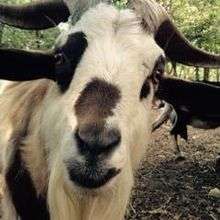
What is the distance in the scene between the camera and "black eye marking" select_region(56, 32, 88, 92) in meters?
4.75

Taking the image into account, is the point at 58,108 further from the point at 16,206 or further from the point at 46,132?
the point at 16,206

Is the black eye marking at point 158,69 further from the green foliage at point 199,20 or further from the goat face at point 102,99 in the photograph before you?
the green foliage at point 199,20

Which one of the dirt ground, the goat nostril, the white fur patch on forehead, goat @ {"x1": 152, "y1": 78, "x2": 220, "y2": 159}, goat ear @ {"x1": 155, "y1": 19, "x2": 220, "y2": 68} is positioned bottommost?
the dirt ground

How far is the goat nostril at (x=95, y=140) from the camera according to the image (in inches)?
156

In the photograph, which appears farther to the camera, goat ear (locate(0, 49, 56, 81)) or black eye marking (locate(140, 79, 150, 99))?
goat ear (locate(0, 49, 56, 81))

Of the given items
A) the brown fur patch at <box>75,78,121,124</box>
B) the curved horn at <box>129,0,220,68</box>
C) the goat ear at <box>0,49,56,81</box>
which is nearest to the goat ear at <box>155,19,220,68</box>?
→ the curved horn at <box>129,0,220,68</box>

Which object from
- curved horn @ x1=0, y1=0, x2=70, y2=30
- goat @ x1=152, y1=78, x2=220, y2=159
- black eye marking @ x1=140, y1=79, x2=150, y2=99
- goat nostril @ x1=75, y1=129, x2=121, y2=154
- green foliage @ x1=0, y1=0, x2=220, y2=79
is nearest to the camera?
goat nostril @ x1=75, y1=129, x2=121, y2=154

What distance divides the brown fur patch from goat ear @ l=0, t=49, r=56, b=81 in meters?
1.03

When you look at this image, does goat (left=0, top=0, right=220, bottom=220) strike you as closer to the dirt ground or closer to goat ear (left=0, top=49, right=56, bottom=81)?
goat ear (left=0, top=49, right=56, bottom=81)

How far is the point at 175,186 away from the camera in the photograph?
30.0 feet

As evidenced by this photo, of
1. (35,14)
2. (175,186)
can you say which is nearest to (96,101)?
(35,14)

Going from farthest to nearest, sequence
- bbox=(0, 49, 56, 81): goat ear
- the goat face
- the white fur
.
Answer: bbox=(0, 49, 56, 81): goat ear
the white fur
the goat face

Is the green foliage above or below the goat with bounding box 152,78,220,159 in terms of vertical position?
below

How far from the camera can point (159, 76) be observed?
5.27 metres
